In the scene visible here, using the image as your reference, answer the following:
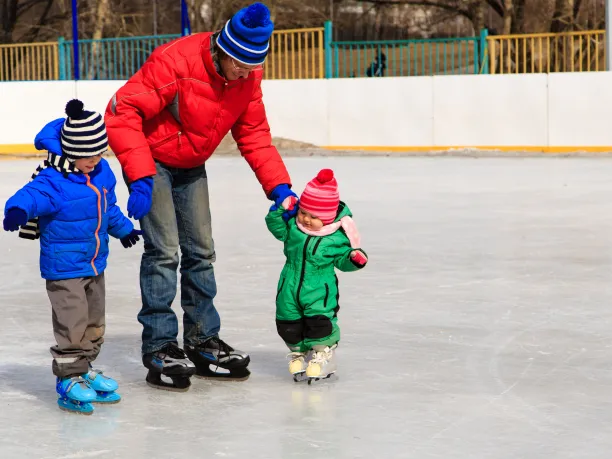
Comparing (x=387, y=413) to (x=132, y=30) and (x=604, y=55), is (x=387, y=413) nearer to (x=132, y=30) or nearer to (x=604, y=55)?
(x=604, y=55)

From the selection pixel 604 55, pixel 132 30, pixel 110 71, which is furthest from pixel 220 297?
pixel 132 30

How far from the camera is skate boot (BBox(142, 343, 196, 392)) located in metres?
4.28

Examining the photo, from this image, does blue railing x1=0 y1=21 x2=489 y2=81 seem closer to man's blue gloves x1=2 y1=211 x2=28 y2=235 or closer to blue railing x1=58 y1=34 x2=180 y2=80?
blue railing x1=58 y1=34 x2=180 y2=80

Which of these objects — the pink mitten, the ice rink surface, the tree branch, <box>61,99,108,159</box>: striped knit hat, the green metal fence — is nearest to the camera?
the ice rink surface

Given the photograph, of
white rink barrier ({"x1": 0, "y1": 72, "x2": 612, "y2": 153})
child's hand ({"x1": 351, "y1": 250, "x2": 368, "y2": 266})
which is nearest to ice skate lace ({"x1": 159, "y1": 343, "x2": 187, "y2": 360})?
child's hand ({"x1": 351, "y1": 250, "x2": 368, "y2": 266})

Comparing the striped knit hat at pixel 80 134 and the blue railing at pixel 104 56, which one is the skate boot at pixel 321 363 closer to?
the striped knit hat at pixel 80 134

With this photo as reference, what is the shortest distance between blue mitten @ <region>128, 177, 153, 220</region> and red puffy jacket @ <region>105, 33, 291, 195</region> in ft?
0.09

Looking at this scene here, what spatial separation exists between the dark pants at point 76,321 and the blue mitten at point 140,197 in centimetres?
28

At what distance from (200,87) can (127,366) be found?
122 centimetres

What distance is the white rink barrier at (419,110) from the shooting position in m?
17.8

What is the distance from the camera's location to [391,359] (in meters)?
4.78

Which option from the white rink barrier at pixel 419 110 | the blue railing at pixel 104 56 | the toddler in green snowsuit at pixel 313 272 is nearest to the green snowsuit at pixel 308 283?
the toddler in green snowsuit at pixel 313 272

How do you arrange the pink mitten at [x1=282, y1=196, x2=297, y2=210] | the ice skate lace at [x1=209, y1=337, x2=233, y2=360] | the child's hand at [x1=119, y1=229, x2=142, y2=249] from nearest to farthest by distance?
the child's hand at [x1=119, y1=229, x2=142, y2=249], the pink mitten at [x1=282, y1=196, x2=297, y2=210], the ice skate lace at [x1=209, y1=337, x2=233, y2=360]

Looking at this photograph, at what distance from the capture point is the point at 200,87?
421 centimetres
